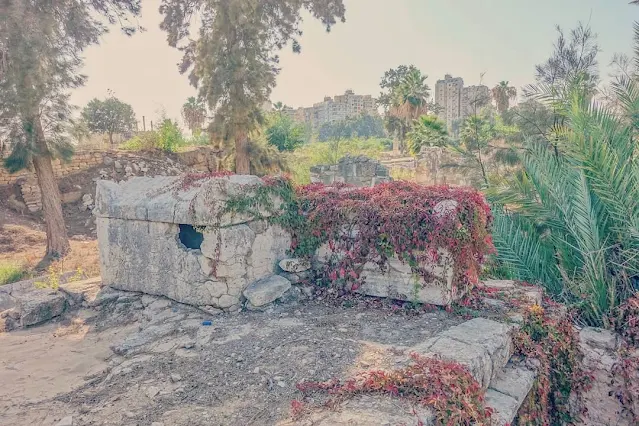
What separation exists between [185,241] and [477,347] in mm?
3274

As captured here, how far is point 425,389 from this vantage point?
2467 millimetres

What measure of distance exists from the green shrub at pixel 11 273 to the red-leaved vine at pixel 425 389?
8.53 metres

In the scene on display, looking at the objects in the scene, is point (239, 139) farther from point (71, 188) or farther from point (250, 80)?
point (71, 188)

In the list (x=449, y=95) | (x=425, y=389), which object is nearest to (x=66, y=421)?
(x=425, y=389)

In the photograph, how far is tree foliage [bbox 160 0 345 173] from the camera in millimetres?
13664

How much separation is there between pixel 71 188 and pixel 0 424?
45.5ft

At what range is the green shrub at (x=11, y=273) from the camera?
854 centimetres

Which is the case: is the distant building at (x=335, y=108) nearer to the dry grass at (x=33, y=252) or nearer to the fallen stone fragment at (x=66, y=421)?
the dry grass at (x=33, y=252)

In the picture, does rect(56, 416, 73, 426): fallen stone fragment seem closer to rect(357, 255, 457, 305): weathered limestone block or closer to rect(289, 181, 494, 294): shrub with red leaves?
rect(289, 181, 494, 294): shrub with red leaves

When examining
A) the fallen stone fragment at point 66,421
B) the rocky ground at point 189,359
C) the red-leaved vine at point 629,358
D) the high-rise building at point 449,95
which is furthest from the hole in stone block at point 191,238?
the high-rise building at point 449,95

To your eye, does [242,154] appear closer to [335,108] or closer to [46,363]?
[46,363]

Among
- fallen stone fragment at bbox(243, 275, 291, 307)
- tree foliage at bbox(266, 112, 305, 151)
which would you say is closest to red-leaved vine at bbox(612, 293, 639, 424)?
fallen stone fragment at bbox(243, 275, 291, 307)

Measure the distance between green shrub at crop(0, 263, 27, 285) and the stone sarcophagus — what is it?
5061 mm

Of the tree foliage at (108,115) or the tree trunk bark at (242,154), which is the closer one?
the tree trunk bark at (242,154)
